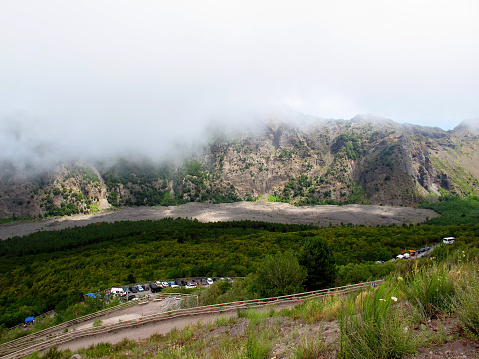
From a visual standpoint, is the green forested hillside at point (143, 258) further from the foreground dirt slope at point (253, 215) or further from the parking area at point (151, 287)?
the foreground dirt slope at point (253, 215)

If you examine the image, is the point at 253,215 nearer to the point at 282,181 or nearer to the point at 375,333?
the point at 282,181

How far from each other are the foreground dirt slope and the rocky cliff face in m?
12.8

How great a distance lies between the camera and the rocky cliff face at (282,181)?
148375 millimetres

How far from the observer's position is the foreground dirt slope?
11912cm

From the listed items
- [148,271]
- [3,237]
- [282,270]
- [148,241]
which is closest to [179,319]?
[282,270]

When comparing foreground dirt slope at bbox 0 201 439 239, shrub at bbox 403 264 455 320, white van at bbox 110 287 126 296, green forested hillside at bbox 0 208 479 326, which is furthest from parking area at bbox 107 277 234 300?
foreground dirt slope at bbox 0 201 439 239

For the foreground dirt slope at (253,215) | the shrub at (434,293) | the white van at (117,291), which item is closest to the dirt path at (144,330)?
the shrub at (434,293)

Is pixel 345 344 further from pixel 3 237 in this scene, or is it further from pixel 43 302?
pixel 3 237

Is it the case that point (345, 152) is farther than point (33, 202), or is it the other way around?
point (345, 152)

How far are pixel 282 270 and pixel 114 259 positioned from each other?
52.9 meters

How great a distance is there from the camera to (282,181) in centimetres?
19212

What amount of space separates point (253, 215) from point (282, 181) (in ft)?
186

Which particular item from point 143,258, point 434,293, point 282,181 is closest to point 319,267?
point 434,293

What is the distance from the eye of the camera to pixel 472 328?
171 inches
